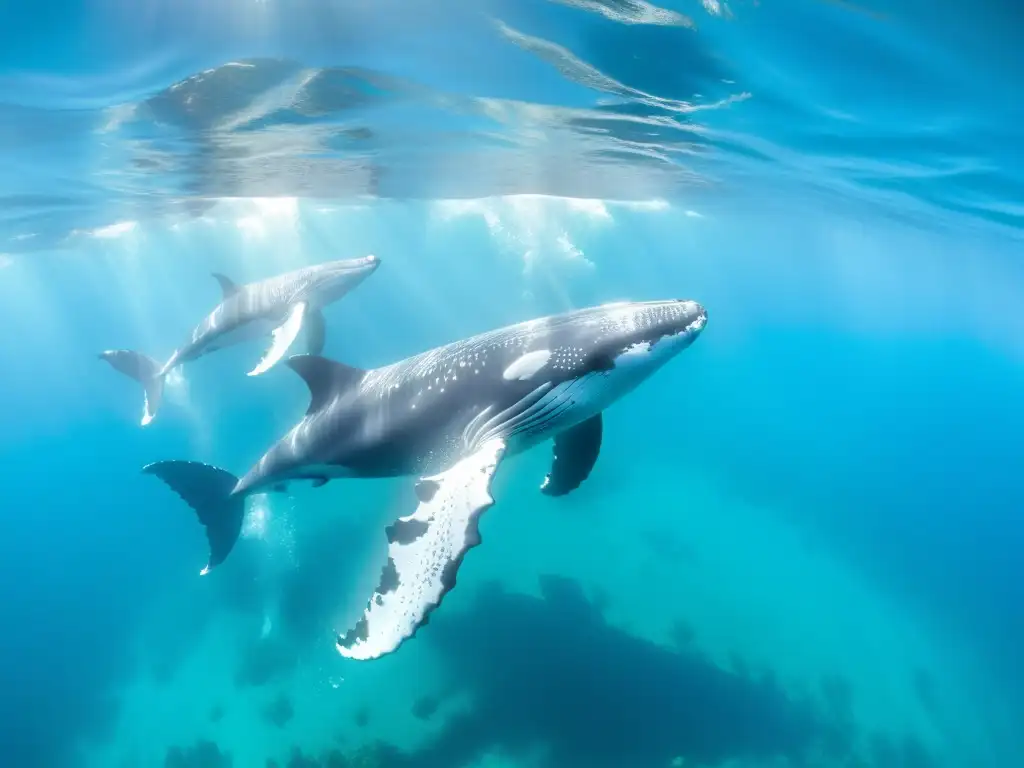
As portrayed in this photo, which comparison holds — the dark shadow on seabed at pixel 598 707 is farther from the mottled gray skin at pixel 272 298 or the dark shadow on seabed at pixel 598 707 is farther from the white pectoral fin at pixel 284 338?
the mottled gray skin at pixel 272 298

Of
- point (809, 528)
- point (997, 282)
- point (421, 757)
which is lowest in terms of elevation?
point (809, 528)

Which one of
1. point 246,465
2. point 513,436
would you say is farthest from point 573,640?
point 246,465

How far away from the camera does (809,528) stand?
29.8 m

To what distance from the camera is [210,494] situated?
9.27 metres

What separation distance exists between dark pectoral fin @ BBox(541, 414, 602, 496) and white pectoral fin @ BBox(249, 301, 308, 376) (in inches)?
251

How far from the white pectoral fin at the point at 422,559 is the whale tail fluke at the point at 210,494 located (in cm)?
562

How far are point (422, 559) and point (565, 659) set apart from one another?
44.3ft

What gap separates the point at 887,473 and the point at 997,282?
25845mm

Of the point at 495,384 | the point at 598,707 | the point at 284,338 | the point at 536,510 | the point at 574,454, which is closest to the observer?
the point at 495,384

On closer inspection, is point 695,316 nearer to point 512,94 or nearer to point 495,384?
point 495,384

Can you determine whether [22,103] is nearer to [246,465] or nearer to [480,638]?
[480,638]

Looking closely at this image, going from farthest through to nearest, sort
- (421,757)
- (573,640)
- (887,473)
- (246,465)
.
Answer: (887,473), (246,465), (573,640), (421,757)

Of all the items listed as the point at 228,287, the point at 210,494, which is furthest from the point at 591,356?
the point at 228,287

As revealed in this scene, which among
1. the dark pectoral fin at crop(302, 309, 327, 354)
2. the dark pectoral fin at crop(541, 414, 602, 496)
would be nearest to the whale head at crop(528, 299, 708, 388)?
the dark pectoral fin at crop(541, 414, 602, 496)
